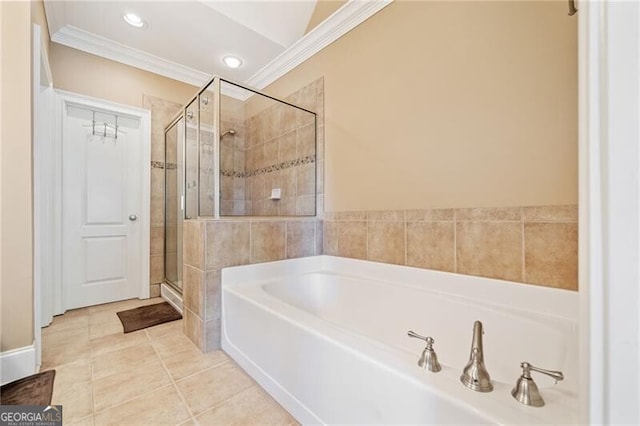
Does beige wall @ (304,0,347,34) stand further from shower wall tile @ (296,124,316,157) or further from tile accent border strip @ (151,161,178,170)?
tile accent border strip @ (151,161,178,170)

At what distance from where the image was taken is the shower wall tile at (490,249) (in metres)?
1.35

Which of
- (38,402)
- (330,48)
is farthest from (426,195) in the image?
(38,402)

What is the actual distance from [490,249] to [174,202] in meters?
2.64

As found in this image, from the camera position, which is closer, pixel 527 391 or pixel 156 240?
pixel 527 391

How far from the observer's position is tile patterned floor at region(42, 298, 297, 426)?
115cm

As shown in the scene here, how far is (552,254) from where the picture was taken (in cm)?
124

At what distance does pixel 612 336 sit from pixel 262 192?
9.05 ft

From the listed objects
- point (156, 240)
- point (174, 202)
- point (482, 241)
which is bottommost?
point (156, 240)

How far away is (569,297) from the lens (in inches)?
46.9

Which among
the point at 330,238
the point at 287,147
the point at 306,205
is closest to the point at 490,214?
the point at 330,238

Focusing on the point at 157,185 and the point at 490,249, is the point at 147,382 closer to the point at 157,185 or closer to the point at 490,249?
the point at 490,249

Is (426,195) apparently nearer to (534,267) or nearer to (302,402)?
(534,267)

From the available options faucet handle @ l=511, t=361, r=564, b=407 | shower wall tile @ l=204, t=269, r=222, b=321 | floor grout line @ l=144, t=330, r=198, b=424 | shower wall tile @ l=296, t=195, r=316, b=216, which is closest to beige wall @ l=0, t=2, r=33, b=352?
floor grout line @ l=144, t=330, r=198, b=424

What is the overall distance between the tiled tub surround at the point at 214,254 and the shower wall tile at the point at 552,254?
4.79ft
